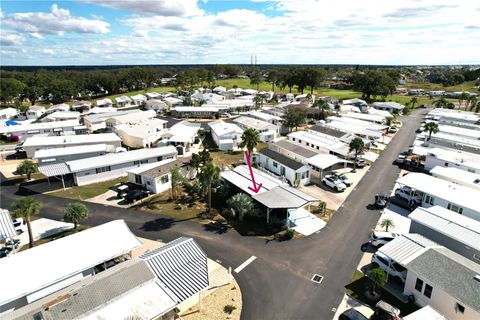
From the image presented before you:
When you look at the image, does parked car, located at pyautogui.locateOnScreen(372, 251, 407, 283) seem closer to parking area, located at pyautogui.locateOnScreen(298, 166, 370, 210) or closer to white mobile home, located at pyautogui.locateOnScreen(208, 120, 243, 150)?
parking area, located at pyautogui.locateOnScreen(298, 166, 370, 210)

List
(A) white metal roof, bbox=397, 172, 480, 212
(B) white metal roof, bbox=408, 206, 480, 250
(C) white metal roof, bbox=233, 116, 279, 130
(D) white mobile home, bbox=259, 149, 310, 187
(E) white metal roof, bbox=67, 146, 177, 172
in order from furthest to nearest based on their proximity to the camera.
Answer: (C) white metal roof, bbox=233, 116, 279, 130 → (E) white metal roof, bbox=67, 146, 177, 172 → (D) white mobile home, bbox=259, 149, 310, 187 → (A) white metal roof, bbox=397, 172, 480, 212 → (B) white metal roof, bbox=408, 206, 480, 250

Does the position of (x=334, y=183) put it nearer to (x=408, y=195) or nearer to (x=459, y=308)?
(x=408, y=195)

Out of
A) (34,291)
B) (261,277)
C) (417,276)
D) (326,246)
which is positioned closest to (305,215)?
(326,246)

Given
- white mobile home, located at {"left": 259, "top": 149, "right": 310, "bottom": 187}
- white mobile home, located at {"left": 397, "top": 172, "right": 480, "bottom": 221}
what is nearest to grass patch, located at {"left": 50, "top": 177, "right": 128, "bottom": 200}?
white mobile home, located at {"left": 259, "top": 149, "right": 310, "bottom": 187}

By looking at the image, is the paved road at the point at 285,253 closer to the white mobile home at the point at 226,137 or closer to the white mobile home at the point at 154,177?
the white mobile home at the point at 154,177

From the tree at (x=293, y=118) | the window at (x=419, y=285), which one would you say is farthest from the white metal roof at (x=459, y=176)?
the tree at (x=293, y=118)
